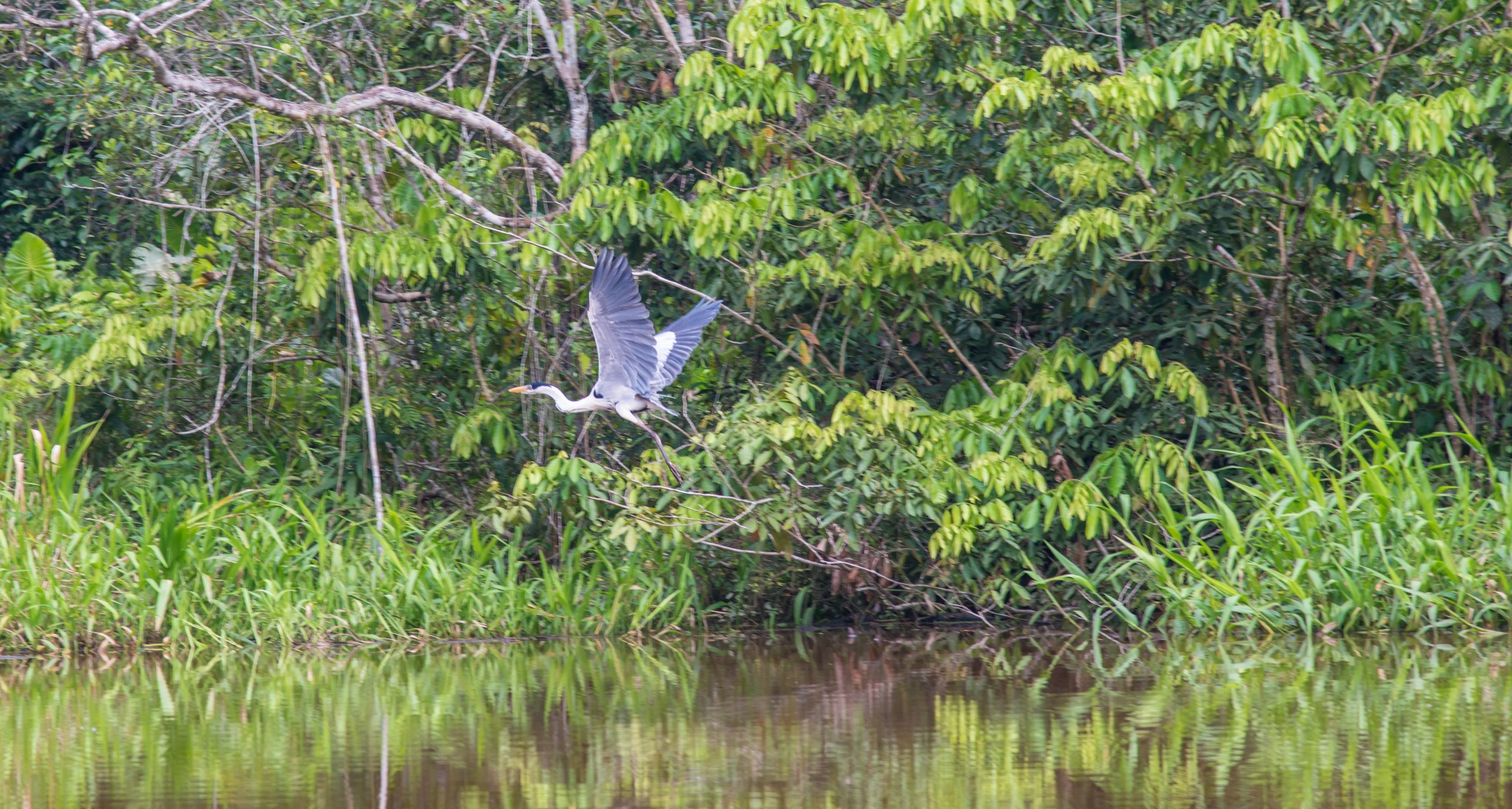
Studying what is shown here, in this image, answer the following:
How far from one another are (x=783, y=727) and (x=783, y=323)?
2.87 metres

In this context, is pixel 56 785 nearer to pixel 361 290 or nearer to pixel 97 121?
pixel 361 290

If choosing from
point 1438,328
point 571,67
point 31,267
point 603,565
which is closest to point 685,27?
point 571,67

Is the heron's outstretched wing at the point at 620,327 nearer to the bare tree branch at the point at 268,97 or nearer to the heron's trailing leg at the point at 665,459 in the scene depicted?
the heron's trailing leg at the point at 665,459

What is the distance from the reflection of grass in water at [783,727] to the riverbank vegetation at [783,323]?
1.65 ft

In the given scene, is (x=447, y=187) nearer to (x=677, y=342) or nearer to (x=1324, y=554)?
(x=677, y=342)

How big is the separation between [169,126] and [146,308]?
0.89m

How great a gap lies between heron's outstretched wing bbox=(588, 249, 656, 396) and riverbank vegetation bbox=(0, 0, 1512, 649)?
364 mm

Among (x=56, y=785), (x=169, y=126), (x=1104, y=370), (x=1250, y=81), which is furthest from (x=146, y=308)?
(x=1250, y=81)

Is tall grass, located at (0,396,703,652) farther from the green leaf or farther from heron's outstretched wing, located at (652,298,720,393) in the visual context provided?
the green leaf

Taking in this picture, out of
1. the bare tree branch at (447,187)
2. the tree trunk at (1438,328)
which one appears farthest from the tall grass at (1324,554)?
the bare tree branch at (447,187)

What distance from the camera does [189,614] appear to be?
6.71 metres

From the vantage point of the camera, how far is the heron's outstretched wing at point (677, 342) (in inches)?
277

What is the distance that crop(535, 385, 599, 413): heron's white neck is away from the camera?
7.20m

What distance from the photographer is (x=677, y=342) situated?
7094mm
